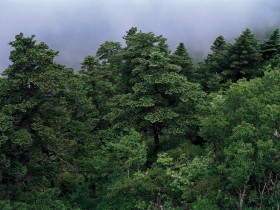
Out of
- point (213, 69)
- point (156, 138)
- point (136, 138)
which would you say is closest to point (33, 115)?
point (136, 138)

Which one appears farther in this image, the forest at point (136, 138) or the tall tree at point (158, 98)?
the tall tree at point (158, 98)

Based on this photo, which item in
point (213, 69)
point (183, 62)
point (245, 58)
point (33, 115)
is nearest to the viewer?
point (33, 115)

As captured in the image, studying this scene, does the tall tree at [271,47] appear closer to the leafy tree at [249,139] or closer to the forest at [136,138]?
the forest at [136,138]

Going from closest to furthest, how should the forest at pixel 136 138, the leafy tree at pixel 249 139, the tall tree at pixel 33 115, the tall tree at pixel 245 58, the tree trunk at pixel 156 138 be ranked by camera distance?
the leafy tree at pixel 249 139 < the forest at pixel 136 138 < the tall tree at pixel 33 115 < the tree trunk at pixel 156 138 < the tall tree at pixel 245 58

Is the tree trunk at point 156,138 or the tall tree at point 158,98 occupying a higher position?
the tall tree at point 158,98

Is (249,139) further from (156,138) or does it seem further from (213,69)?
(213,69)

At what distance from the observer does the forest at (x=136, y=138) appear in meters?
19.5

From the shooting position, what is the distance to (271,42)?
41688mm

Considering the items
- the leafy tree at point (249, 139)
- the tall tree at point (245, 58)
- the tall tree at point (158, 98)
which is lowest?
the leafy tree at point (249, 139)

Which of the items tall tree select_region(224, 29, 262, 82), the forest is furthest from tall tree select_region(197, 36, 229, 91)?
the forest

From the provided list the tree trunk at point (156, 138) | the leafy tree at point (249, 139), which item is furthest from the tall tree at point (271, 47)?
the leafy tree at point (249, 139)

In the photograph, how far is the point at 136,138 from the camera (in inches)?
969

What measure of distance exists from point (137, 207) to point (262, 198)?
7.76 meters

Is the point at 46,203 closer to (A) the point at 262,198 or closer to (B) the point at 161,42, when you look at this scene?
(A) the point at 262,198
